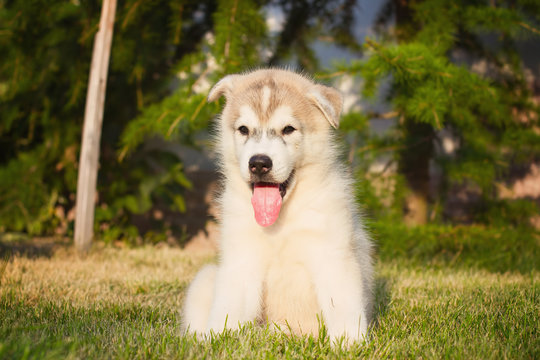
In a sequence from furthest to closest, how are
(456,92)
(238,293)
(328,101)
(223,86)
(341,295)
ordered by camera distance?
1. (456,92)
2. (223,86)
3. (328,101)
4. (238,293)
5. (341,295)

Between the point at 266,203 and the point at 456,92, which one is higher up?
the point at 456,92

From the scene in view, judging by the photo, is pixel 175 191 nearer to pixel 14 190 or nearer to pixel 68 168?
pixel 68 168

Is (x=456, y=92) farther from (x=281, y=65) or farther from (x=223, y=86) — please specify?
(x=223, y=86)

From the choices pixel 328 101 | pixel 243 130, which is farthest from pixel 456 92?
pixel 243 130

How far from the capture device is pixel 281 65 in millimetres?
5121

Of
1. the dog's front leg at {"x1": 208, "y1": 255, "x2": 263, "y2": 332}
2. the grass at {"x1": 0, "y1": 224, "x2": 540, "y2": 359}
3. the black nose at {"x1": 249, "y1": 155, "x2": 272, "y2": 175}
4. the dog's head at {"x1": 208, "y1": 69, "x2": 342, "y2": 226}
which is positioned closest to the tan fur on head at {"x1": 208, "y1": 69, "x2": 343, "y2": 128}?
the dog's head at {"x1": 208, "y1": 69, "x2": 342, "y2": 226}

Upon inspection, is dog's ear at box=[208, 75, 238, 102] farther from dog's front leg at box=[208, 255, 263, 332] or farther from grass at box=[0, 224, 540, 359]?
grass at box=[0, 224, 540, 359]

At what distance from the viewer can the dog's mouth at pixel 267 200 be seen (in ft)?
8.14

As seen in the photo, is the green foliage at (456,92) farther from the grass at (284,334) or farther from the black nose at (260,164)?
the black nose at (260,164)

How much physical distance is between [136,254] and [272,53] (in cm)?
313

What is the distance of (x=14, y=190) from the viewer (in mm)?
6465

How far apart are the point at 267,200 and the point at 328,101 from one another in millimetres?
683

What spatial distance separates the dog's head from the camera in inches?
98.0

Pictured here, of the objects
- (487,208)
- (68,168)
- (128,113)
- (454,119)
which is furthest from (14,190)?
(487,208)
